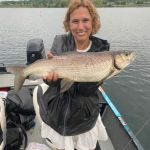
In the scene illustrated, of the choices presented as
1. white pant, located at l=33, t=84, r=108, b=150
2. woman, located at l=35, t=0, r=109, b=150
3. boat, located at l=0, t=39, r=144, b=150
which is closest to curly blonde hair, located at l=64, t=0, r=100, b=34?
woman, located at l=35, t=0, r=109, b=150

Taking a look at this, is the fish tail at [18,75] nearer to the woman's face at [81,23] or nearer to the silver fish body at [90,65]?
the silver fish body at [90,65]

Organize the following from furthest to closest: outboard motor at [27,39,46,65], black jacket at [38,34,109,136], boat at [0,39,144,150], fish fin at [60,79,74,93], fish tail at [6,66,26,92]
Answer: outboard motor at [27,39,46,65]
boat at [0,39,144,150]
fish tail at [6,66,26,92]
black jacket at [38,34,109,136]
fish fin at [60,79,74,93]

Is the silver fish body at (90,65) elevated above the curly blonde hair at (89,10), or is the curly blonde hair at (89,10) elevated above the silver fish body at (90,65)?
the curly blonde hair at (89,10)

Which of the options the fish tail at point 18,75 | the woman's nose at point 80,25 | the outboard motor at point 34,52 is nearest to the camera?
the woman's nose at point 80,25

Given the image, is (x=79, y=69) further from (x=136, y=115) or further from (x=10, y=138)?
(x=136, y=115)

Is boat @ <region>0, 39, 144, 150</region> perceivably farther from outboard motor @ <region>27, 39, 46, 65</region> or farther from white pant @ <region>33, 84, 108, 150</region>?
outboard motor @ <region>27, 39, 46, 65</region>

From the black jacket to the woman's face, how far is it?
147mm

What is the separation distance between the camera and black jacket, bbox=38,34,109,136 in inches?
125

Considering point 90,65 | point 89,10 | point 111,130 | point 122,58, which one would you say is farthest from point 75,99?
point 111,130

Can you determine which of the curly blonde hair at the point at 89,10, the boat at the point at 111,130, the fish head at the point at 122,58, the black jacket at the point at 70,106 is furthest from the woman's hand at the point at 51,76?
the boat at the point at 111,130

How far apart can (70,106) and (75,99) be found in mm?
101

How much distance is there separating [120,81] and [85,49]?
28.9 feet

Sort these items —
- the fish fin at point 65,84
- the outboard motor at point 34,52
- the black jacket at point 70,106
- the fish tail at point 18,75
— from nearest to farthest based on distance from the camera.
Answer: the fish fin at point 65,84 < the black jacket at point 70,106 < the fish tail at point 18,75 < the outboard motor at point 34,52

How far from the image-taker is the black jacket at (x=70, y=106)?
3164 millimetres
